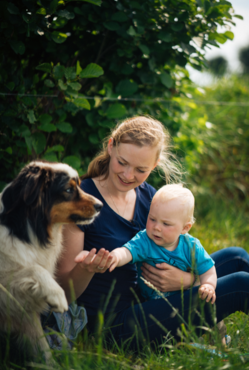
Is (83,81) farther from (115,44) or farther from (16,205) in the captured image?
(16,205)

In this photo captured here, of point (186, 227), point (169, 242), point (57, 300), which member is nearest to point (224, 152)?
point (186, 227)

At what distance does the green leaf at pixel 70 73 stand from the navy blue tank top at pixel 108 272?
0.72 meters

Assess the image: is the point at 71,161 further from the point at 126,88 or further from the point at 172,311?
the point at 172,311

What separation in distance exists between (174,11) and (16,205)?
6.06ft

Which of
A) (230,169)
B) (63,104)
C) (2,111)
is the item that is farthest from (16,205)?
(230,169)

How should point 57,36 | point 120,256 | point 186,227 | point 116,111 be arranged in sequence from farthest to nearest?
point 116,111 < point 57,36 < point 186,227 < point 120,256

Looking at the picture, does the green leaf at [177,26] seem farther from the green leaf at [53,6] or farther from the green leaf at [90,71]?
the green leaf at [53,6]

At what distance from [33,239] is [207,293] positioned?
1.01 m

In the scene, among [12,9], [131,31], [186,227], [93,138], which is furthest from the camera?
[93,138]

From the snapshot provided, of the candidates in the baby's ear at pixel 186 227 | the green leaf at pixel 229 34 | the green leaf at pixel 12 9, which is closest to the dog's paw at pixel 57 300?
the baby's ear at pixel 186 227

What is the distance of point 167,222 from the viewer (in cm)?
202

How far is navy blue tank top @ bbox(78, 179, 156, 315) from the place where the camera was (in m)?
2.05

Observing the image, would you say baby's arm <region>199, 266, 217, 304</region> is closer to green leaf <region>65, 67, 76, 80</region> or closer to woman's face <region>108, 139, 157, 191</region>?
woman's face <region>108, 139, 157, 191</region>

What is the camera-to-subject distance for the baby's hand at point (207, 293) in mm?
1872
